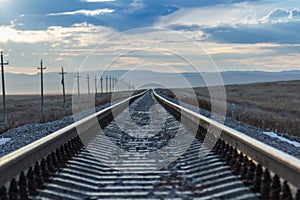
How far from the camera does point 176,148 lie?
888cm

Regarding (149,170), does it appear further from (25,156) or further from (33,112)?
(33,112)

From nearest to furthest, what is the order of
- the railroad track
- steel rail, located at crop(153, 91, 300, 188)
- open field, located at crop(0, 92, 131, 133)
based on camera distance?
steel rail, located at crop(153, 91, 300, 188), the railroad track, open field, located at crop(0, 92, 131, 133)

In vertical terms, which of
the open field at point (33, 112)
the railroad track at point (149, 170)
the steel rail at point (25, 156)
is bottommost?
the open field at point (33, 112)

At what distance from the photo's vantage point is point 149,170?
6.59 m

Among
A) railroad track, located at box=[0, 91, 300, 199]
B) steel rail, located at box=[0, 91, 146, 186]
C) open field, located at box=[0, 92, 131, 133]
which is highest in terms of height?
steel rail, located at box=[0, 91, 146, 186]

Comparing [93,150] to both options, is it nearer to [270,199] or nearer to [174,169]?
[174,169]

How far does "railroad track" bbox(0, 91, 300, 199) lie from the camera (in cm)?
477

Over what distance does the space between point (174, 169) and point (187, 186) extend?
115cm

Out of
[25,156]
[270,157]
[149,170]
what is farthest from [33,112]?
[270,157]

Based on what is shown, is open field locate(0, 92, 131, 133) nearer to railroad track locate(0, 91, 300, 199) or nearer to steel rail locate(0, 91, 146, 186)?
railroad track locate(0, 91, 300, 199)

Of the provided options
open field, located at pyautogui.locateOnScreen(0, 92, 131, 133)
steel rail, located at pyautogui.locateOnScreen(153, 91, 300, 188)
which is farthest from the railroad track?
open field, located at pyautogui.locateOnScreen(0, 92, 131, 133)

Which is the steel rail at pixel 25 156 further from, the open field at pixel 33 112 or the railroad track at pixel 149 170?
the open field at pixel 33 112

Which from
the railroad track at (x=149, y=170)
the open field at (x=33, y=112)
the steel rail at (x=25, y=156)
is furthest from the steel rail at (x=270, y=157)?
the open field at (x=33, y=112)

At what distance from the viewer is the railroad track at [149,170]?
4.77 m
